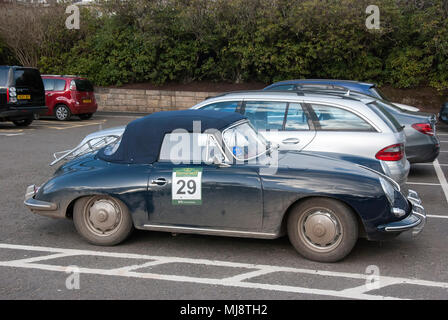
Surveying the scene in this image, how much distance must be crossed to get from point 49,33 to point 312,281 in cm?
2417

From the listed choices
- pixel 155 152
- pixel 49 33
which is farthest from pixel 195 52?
pixel 155 152

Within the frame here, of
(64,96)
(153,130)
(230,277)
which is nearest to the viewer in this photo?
(230,277)

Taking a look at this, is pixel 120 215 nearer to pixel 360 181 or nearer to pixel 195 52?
pixel 360 181

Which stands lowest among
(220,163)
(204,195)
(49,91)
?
(204,195)

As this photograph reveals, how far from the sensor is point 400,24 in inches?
854

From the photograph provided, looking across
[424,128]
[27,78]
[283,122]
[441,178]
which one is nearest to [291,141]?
[283,122]

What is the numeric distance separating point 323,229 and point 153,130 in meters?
2.07

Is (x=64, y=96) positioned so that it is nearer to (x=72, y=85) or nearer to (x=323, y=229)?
(x=72, y=85)

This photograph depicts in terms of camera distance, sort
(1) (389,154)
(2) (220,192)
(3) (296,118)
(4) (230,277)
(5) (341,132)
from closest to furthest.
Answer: (4) (230,277), (2) (220,192), (1) (389,154), (5) (341,132), (3) (296,118)

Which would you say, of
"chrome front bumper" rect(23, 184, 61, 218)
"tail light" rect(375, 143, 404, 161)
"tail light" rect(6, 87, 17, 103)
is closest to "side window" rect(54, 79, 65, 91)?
"tail light" rect(6, 87, 17, 103)

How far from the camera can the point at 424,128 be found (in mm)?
9500

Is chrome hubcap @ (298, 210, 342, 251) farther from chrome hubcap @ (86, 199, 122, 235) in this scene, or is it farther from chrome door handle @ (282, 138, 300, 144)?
chrome door handle @ (282, 138, 300, 144)

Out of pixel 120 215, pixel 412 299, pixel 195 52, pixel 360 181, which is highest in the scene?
pixel 195 52

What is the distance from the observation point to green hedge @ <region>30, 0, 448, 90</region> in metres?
21.2
